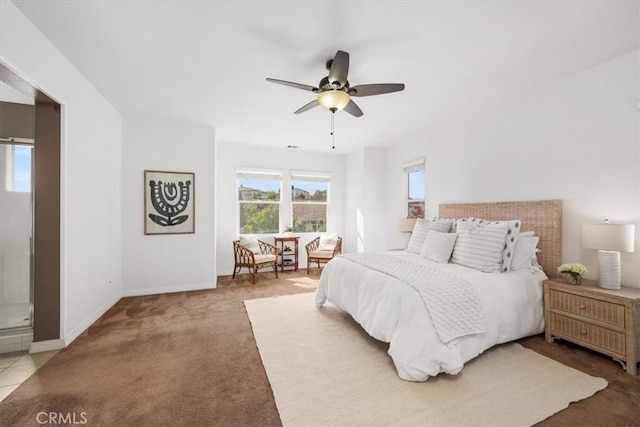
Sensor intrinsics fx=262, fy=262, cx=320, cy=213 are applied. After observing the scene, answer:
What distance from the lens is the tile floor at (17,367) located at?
186 cm

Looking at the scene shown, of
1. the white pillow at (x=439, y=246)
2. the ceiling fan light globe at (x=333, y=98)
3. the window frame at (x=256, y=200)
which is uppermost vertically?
the ceiling fan light globe at (x=333, y=98)

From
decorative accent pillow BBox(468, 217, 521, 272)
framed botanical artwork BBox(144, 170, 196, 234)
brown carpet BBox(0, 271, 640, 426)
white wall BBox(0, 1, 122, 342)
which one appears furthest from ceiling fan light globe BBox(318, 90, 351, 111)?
framed botanical artwork BBox(144, 170, 196, 234)

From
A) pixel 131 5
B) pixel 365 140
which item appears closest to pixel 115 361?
pixel 131 5

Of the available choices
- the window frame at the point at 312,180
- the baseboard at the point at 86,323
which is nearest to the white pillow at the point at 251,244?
the window frame at the point at 312,180

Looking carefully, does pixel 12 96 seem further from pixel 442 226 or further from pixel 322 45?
pixel 442 226

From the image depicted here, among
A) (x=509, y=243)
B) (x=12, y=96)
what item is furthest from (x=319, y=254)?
(x=12, y=96)

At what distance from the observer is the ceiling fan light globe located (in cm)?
227

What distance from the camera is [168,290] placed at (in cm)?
407

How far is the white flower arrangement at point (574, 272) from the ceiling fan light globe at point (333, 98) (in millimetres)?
2493

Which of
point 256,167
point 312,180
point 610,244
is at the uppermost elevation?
point 256,167

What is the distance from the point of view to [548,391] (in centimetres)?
176

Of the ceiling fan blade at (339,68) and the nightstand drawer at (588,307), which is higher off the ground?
the ceiling fan blade at (339,68)

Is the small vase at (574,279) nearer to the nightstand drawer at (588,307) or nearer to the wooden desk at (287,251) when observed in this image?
the nightstand drawer at (588,307)

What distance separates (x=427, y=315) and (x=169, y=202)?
3.93m
